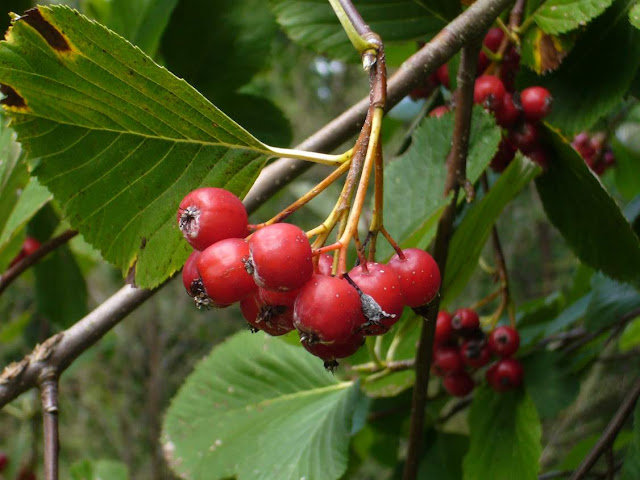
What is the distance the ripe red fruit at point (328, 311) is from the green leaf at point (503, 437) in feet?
2.47

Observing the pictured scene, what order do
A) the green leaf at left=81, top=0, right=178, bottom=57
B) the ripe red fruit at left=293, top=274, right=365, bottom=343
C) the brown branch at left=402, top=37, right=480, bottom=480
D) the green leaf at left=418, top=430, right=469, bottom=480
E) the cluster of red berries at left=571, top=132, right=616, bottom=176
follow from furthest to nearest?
1. the cluster of red berries at left=571, top=132, right=616, bottom=176
2. the green leaf at left=418, top=430, right=469, bottom=480
3. the green leaf at left=81, top=0, right=178, bottom=57
4. the brown branch at left=402, top=37, right=480, bottom=480
5. the ripe red fruit at left=293, top=274, right=365, bottom=343

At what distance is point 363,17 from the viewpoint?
1140 mm

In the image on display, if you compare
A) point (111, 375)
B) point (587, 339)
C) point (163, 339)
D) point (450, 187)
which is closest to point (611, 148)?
point (587, 339)

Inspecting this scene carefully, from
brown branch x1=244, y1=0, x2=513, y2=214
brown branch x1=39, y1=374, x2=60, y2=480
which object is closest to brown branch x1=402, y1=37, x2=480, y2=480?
brown branch x1=244, y1=0, x2=513, y2=214

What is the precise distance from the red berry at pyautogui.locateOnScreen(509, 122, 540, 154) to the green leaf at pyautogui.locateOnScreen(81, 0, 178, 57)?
789 mm

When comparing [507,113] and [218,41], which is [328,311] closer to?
[507,113]

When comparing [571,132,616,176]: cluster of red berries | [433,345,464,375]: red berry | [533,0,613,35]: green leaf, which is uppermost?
[533,0,613,35]: green leaf

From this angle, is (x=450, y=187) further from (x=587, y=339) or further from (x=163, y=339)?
(x=163, y=339)

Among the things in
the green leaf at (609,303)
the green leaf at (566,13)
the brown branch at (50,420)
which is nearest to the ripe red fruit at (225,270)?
the brown branch at (50,420)

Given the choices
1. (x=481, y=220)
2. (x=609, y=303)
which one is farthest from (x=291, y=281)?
(x=609, y=303)

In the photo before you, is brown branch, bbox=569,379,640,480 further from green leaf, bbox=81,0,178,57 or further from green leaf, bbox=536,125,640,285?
green leaf, bbox=81,0,178,57

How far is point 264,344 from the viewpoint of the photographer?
1526mm

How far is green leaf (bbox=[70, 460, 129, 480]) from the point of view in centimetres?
181

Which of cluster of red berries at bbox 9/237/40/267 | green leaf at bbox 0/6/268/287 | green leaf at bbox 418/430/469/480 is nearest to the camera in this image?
green leaf at bbox 0/6/268/287
